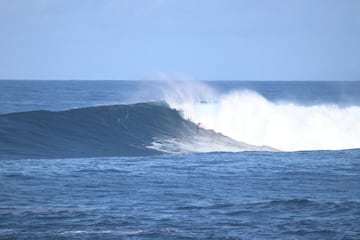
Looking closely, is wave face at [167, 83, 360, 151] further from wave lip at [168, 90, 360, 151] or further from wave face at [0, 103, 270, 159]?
wave face at [0, 103, 270, 159]

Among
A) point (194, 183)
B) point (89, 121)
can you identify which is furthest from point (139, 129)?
point (194, 183)

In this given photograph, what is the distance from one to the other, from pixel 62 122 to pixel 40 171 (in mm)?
10645

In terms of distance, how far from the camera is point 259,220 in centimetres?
1200

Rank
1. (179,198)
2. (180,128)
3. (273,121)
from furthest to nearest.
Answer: (273,121)
(180,128)
(179,198)

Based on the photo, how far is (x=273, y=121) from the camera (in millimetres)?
35000

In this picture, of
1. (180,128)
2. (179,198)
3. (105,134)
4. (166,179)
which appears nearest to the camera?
(179,198)

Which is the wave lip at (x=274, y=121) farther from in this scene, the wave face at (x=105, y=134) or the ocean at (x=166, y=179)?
the wave face at (x=105, y=134)

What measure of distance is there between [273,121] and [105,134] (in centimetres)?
1132

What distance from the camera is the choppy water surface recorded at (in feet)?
36.6

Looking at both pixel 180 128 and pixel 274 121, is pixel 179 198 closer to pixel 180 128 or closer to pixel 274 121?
pixel 180 128

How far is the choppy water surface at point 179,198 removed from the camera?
11164 millimetres

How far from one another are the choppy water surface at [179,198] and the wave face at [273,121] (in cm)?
1190

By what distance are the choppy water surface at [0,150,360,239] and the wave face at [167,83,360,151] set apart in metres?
11.9

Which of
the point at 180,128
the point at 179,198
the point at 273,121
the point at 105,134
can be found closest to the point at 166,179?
the point at 179,198
